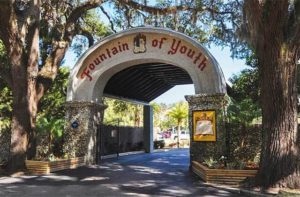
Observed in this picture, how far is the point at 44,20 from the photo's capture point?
18.7 m

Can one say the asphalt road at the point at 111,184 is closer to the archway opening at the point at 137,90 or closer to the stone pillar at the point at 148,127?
the archway opening at the point at 137,90

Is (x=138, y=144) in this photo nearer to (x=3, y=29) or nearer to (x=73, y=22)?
(x=73, y=22)

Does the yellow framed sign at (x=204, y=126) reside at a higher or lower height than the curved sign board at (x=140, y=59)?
lower

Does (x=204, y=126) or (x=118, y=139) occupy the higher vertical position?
(x=204, y=126)

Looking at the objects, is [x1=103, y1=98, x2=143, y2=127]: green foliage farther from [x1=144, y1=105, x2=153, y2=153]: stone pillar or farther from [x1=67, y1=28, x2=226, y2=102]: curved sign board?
[x1=67, y1=28, x2=226, y2=102]: curved sign board

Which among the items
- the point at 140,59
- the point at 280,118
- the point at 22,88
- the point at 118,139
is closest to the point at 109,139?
the point at 118,139

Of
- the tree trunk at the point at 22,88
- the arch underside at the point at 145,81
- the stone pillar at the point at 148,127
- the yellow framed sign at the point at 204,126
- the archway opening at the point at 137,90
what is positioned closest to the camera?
the yellow framed sign at the point at 204,126

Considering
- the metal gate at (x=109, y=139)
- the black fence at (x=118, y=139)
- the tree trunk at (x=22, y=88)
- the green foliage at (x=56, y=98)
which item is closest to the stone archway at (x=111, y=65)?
the black fence at (x=118, y=139)

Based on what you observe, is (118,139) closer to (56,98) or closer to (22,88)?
(56,98)

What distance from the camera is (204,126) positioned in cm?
1477

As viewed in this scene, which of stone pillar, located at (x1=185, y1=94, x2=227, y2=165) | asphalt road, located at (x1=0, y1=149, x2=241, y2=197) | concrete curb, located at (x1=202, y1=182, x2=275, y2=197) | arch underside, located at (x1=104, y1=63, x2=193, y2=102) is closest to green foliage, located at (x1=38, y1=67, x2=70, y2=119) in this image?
arch underside, located at (x1=104, y1=63, x2=193, y2=102)

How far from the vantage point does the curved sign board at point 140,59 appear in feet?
50.3

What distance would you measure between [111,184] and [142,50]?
641 centimetres

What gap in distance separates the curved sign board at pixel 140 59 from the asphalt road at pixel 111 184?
11.3 feet
